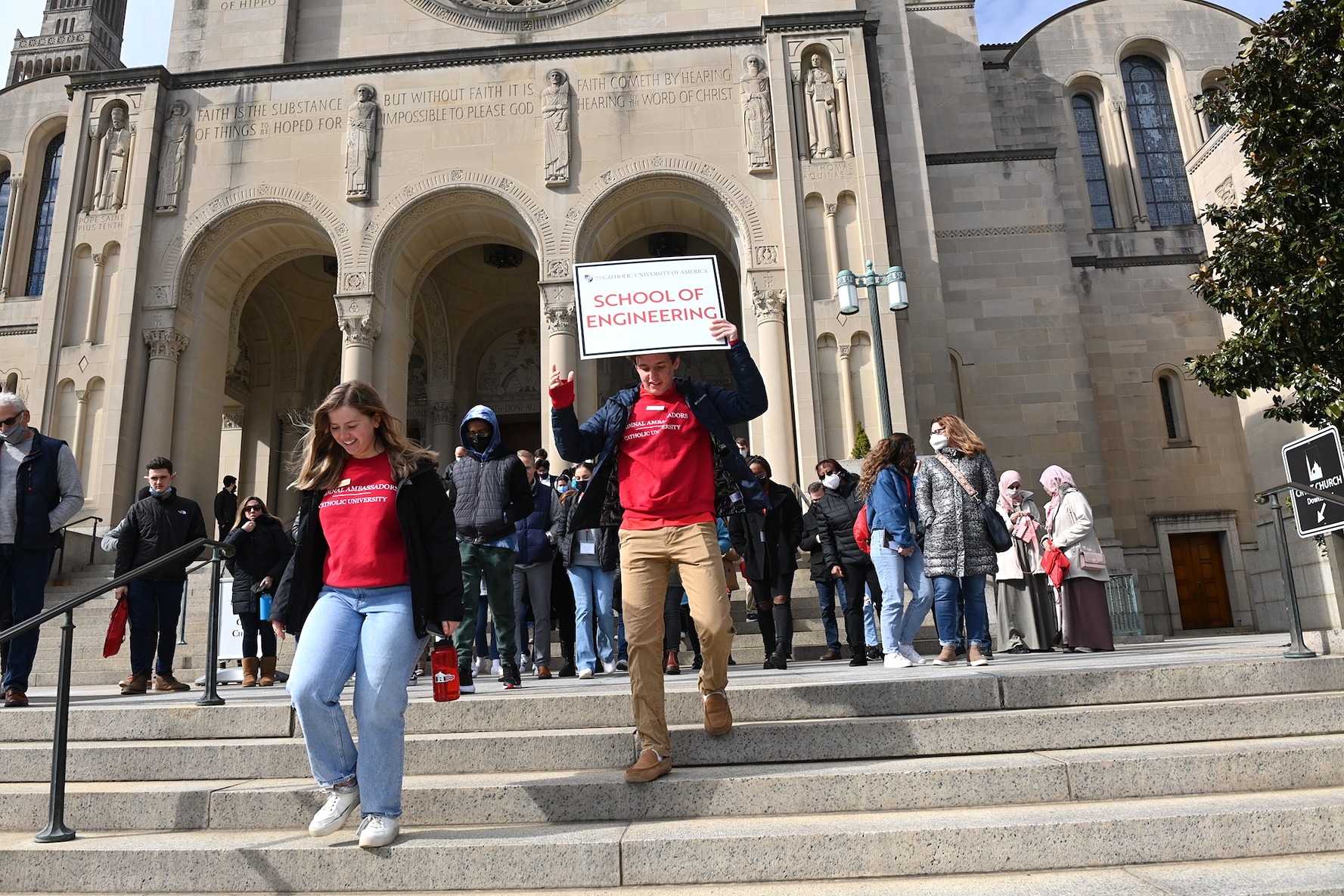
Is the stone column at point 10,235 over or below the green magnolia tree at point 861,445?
over

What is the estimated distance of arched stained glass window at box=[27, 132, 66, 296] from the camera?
24.7m

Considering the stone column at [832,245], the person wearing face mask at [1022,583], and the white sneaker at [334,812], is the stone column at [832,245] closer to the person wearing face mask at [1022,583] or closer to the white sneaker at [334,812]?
the person wearing face mask at [1022,583]

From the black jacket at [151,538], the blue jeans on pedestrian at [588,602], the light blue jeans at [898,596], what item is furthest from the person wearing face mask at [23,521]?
the light blue jeans at [898,596]

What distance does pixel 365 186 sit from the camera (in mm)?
16562

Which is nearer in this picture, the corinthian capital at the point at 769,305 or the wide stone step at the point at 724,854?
the wide stone step at the point at 724,854

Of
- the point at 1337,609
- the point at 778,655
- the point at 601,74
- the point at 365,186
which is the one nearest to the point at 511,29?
the point at 601,74

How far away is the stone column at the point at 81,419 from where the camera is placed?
15906mm

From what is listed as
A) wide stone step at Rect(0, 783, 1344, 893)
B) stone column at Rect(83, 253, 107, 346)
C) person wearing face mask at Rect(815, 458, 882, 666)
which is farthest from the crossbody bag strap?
stone column at Rect(83, 253, 107, 346)

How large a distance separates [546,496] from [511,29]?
15508mm

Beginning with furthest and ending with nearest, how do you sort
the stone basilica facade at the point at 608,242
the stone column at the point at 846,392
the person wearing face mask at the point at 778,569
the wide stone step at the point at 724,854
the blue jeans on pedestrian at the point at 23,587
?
the stone basilica facade at the point at 608,242 < the stone column at the point at 846,392 < the person wearing face mask at the point at 778,569 < the blue jeans on pedestrian at the point at 23,587 < the wide stone step at the point at 724,854

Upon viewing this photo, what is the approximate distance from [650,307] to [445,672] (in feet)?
7.18

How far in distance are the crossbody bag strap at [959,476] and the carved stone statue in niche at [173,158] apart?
1607 cm

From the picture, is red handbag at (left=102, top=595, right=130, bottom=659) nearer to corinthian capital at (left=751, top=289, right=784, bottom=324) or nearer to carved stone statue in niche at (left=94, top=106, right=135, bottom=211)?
corinthian capital at (left=751, top=289, right=784, bottom=324)

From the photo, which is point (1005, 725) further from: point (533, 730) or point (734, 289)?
point (734, 289)
